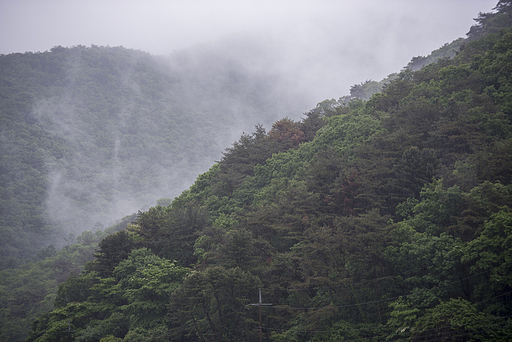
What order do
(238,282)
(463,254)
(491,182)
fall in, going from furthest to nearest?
(238,282), (491,182), (463,254)

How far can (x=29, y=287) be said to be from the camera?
7031cm

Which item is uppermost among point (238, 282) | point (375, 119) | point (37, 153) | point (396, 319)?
point (37, 153)

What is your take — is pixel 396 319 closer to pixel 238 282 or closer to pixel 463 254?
pixel 463 254

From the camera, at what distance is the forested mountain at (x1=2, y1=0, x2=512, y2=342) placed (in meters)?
21.9

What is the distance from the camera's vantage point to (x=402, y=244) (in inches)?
981

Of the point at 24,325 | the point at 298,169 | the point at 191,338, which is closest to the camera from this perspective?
the point at 191,338

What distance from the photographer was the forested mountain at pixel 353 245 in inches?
863

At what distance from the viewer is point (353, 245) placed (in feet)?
84.2

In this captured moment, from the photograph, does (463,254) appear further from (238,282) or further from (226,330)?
(226,330)

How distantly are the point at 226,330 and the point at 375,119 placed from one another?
2657 centimetres

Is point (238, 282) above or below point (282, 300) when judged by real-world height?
above

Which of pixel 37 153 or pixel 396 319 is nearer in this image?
pixel 396 319

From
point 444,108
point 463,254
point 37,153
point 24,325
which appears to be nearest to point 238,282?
point 463,254

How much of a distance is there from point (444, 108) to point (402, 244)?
16.3m
